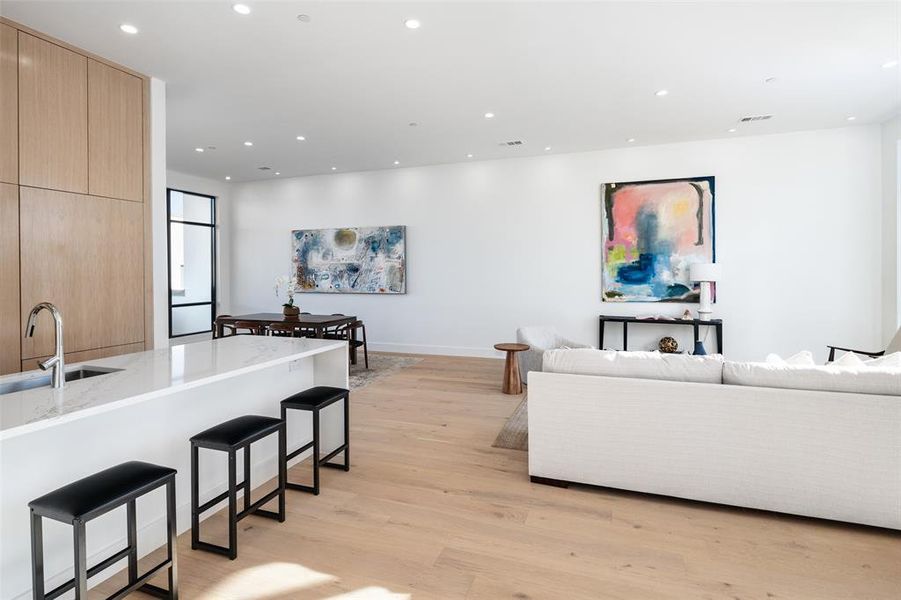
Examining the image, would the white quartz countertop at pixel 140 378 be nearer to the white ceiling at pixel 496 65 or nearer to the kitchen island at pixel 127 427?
the kitchen island at pixel 127 427

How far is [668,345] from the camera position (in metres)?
5.79

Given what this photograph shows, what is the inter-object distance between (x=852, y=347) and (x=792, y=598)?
5200 mm

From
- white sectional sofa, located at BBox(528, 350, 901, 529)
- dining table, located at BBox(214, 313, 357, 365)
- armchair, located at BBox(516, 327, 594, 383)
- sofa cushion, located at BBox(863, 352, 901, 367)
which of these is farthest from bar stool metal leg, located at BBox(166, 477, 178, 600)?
armchair, located at BBox(516, 327, 594, 383)

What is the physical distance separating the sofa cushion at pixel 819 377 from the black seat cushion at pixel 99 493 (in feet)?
9.00

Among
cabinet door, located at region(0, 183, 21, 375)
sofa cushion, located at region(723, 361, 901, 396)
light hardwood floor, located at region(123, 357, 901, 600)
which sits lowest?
light hardwood floor, located at region(123, 357, 901, 600)

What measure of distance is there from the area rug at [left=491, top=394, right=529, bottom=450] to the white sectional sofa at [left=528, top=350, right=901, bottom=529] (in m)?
0.62

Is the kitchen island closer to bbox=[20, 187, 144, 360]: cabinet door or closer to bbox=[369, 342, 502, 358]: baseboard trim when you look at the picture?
bbox=[20, 187, 144, 360]: cabinet door

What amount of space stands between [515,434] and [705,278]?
352cm

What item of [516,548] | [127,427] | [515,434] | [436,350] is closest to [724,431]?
[516,548]

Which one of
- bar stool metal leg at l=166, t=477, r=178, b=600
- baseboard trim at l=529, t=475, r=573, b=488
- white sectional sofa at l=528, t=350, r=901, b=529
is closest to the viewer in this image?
bar stool metal leg at l=166, t=477, r=178, b=600

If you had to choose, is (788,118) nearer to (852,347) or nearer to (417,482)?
(852,347)

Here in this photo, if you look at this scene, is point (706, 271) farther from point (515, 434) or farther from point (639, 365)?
point (639, 365)

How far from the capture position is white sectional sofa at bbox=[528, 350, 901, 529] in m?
2.28

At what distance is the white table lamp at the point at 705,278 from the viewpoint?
563cm
